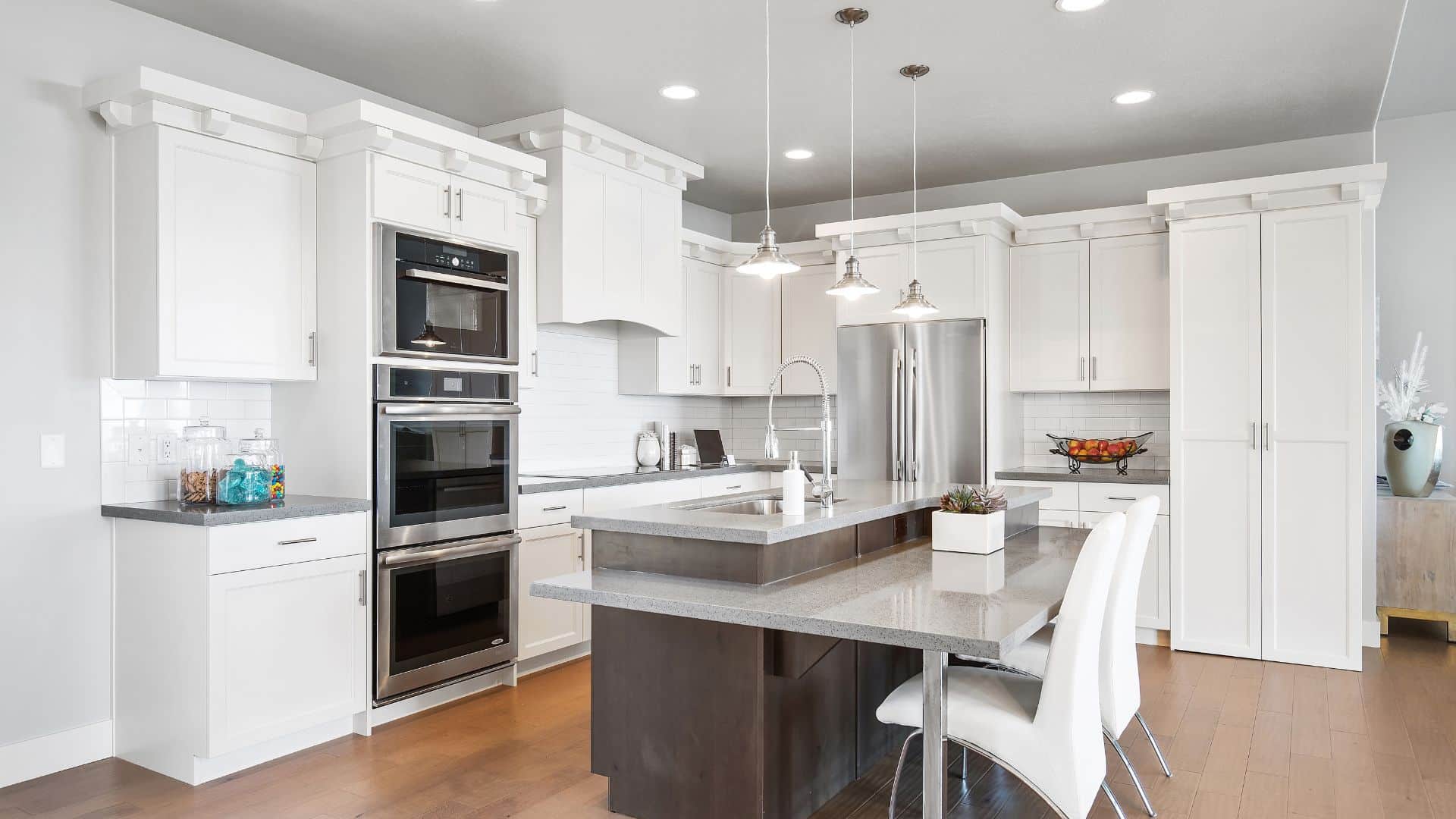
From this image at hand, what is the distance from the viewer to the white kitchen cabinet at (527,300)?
14.4 ft

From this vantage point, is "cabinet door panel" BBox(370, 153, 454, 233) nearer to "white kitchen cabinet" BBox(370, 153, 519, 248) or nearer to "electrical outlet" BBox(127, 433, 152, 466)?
"white kitchen cabinet" BBox(370, 153, 519, 248)

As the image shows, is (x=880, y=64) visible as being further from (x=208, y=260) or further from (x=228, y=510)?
(x=228, y=510)

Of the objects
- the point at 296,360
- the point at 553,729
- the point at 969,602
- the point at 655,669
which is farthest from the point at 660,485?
the point at 969,602

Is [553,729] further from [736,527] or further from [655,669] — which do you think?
[736,527]

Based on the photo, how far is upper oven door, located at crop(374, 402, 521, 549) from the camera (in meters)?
3.60

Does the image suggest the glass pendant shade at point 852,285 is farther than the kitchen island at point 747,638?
Yes

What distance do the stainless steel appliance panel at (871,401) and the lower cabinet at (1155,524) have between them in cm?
89

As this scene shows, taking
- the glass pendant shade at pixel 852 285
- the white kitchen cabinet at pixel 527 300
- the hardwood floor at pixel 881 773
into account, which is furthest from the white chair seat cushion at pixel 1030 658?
the white kitchen cabinet at pixel 527 300

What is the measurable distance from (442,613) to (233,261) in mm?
Result: 1544

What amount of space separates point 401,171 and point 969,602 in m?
2.70

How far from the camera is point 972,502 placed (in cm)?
310

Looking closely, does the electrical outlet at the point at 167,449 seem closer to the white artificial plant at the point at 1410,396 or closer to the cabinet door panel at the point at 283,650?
the cabinet door panel at the point at 283,650

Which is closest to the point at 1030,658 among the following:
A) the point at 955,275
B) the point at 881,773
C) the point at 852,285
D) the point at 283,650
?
the point at 881,773

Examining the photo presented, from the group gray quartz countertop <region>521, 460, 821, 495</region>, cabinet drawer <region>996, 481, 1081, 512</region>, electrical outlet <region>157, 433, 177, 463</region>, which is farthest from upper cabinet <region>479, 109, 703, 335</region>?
cabinet drawer <region>996, 481, 1081, 512</region>
